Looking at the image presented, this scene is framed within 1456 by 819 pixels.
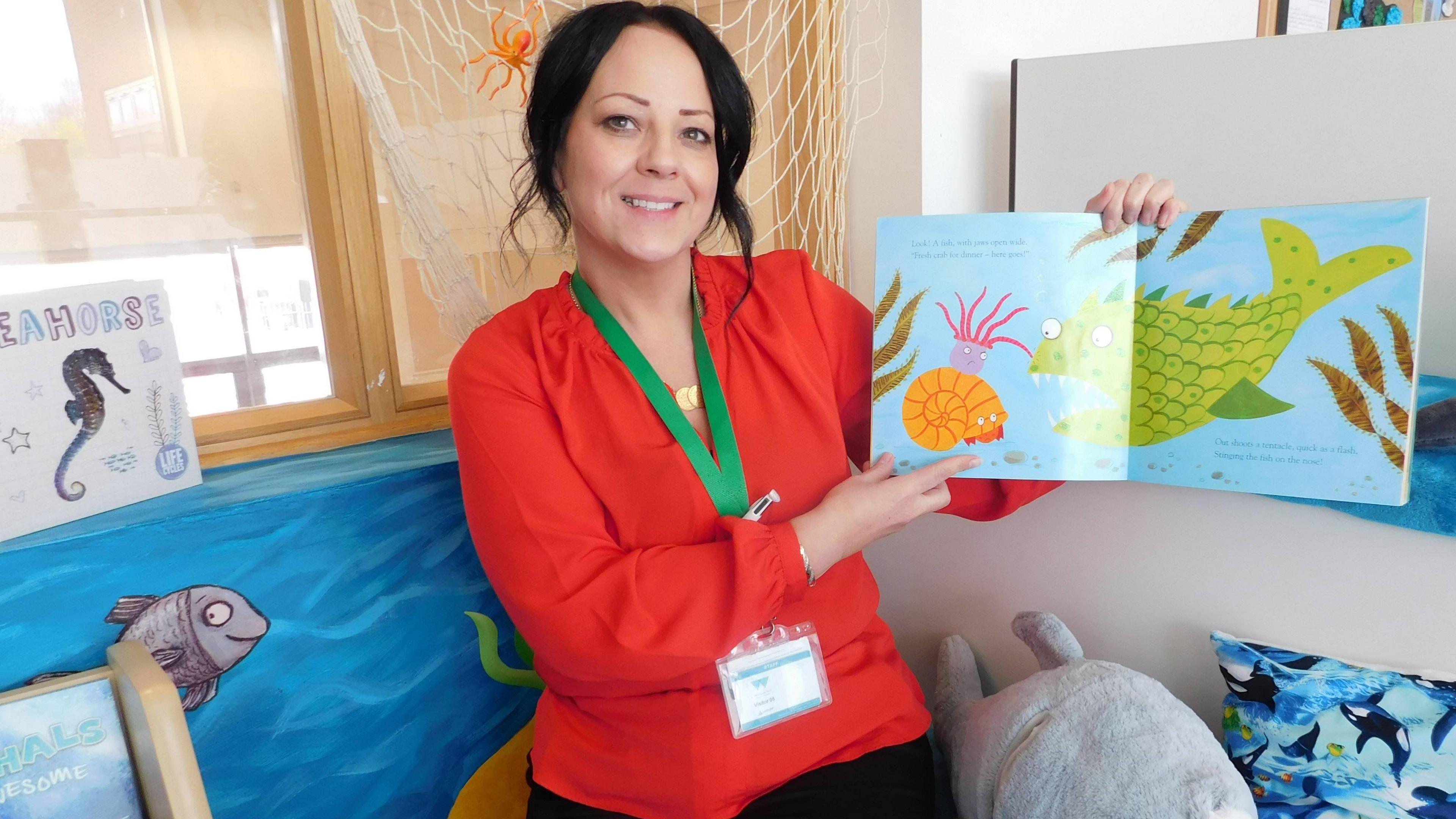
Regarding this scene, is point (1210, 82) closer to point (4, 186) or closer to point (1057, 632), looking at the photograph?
point (1057, 632)

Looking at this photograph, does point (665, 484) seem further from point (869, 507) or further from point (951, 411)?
point (951, 411)

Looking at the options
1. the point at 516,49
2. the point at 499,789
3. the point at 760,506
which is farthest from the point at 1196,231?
the point at 499,789

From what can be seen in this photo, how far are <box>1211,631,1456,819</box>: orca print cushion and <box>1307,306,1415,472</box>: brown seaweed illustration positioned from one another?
288mm

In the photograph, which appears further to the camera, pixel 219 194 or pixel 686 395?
pixel 219 194

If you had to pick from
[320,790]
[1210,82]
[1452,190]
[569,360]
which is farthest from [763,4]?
[320,790]

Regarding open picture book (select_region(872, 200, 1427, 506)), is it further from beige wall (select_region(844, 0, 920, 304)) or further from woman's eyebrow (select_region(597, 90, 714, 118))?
beige wall (select_region(844, 0, 920, 304))

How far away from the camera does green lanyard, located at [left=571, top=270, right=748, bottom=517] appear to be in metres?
1.11

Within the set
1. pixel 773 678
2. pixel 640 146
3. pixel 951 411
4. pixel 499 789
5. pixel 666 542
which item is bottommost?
pixel 499 789

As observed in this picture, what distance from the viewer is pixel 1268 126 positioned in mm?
1264

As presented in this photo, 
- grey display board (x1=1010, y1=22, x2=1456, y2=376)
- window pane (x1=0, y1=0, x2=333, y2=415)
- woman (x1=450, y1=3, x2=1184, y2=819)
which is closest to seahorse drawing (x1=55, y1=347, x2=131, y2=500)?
window pane (x1=0, y1=0, x2=333, y2=415)

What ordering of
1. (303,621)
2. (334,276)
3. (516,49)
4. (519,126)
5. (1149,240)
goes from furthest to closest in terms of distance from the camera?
(519,126) → (334,276) → (516,49) → (303,621) → (1149,240)

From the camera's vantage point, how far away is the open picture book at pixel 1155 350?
994mm

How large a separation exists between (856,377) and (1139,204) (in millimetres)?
427

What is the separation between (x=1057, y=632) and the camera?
1299 millimetres
